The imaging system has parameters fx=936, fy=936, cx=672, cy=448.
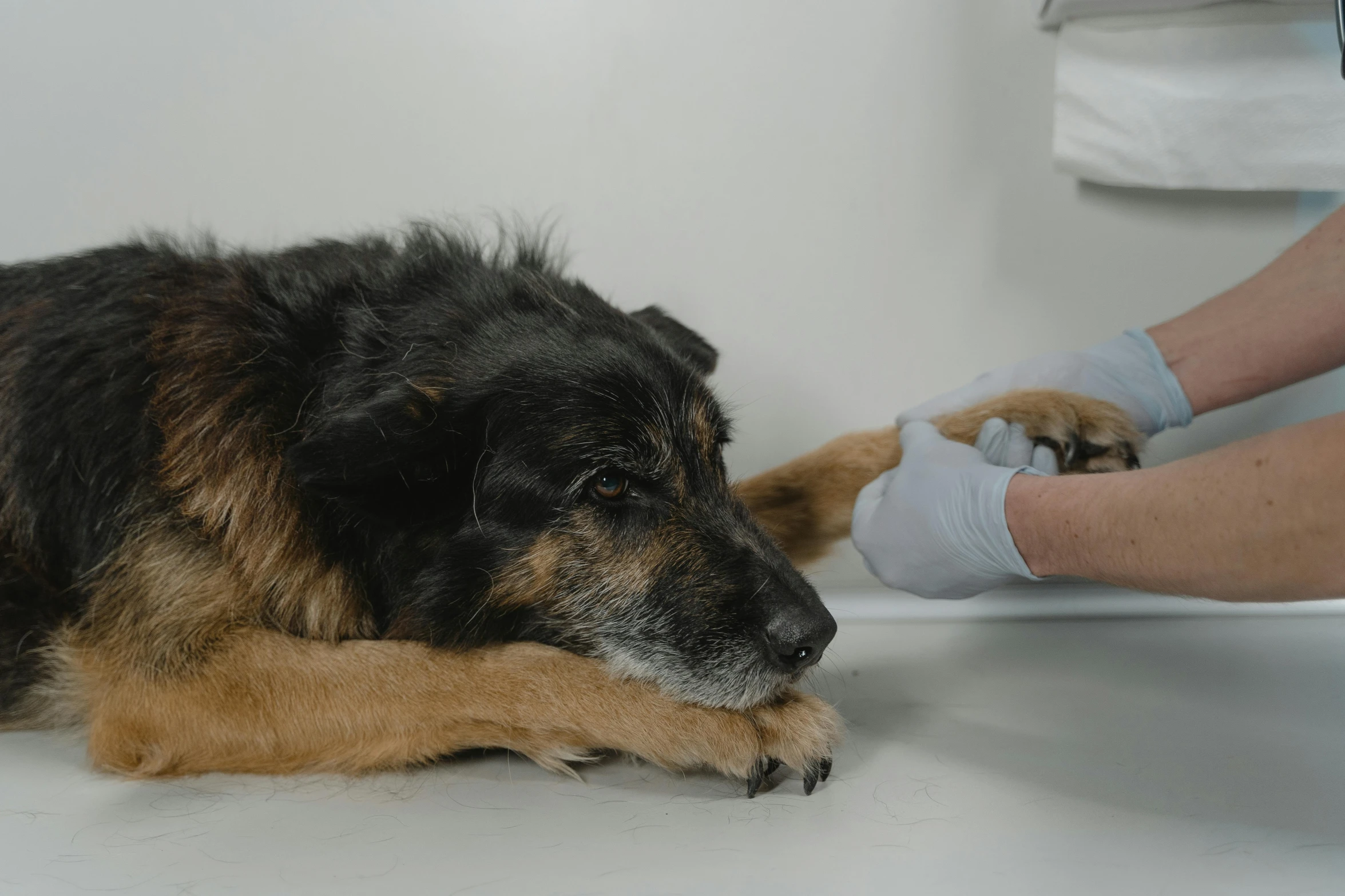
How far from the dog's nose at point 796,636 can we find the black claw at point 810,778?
0.18 metres

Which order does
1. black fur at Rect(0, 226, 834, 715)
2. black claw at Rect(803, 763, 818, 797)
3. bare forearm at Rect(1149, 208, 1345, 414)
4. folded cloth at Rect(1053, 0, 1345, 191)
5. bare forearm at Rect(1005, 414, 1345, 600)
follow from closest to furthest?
bare forearm at Rect(1005, 414, 1345, 600) → black claw at Rect(803, 763, 818, 797) → black fur at Rect(0, 226, 834, 715) → bare forearm at Rect(1149, 208, 1345, 414) → folded cloth at Rect(1053, 0, 1345, 191)

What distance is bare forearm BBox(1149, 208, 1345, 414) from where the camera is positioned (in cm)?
234

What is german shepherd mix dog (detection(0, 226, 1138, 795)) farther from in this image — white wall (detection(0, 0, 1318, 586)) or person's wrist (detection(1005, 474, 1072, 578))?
white wall (detection(0, 0, 1318, 586))

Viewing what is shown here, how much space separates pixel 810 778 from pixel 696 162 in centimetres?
205

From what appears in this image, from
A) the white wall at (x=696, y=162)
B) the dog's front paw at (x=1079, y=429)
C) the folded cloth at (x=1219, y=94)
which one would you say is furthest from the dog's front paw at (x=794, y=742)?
the folded cloth at (x=1219, y=94)

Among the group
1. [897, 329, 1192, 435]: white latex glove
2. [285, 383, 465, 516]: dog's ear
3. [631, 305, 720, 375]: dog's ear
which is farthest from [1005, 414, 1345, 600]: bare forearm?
[285, 383, 465, 516]: dog's ear

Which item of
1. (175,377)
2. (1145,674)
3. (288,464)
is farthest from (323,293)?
(1145,674)

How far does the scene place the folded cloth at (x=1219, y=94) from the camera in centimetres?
257

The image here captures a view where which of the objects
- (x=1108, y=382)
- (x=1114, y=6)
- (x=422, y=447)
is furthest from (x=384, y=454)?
(x=1114, y=6)

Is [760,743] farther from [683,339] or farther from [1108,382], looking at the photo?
[1108,382]

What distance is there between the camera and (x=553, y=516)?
73.2 inches

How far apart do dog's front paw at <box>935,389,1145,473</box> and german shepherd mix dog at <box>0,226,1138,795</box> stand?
0.83m

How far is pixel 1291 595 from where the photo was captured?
4.67 ft

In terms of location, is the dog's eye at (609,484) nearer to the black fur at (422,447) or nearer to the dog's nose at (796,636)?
the black fur at (422,447)
